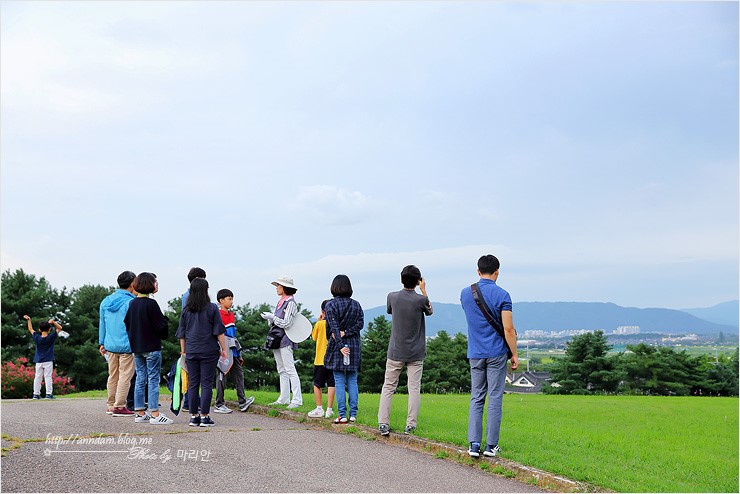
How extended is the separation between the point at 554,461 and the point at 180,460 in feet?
13.6

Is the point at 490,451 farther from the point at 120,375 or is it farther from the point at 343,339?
the point at 120,375

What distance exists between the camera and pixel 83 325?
42.4m

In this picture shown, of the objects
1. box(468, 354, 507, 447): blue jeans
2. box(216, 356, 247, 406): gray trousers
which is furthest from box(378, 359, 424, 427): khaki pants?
box(216, 356, 247, 406): gray trousers

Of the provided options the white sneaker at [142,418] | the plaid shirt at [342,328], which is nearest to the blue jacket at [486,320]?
the plaid shirt at [342,328]

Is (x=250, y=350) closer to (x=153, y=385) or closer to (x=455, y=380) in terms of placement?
(x=455, y=380)

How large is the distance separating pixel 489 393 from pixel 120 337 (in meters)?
5.81

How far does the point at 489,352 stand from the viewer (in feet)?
25.4

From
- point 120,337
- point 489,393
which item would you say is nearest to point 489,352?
point 489,393

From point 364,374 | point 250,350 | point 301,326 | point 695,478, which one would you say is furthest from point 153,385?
point 364,374

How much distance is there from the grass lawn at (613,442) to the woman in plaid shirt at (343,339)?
53cm

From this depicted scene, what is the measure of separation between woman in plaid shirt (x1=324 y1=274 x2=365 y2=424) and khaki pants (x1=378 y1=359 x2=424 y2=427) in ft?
2.50

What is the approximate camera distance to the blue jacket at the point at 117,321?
10359 millimetres

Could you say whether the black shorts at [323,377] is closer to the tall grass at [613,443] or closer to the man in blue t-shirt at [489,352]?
the tall grass at [613,443]

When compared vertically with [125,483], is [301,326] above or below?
above
